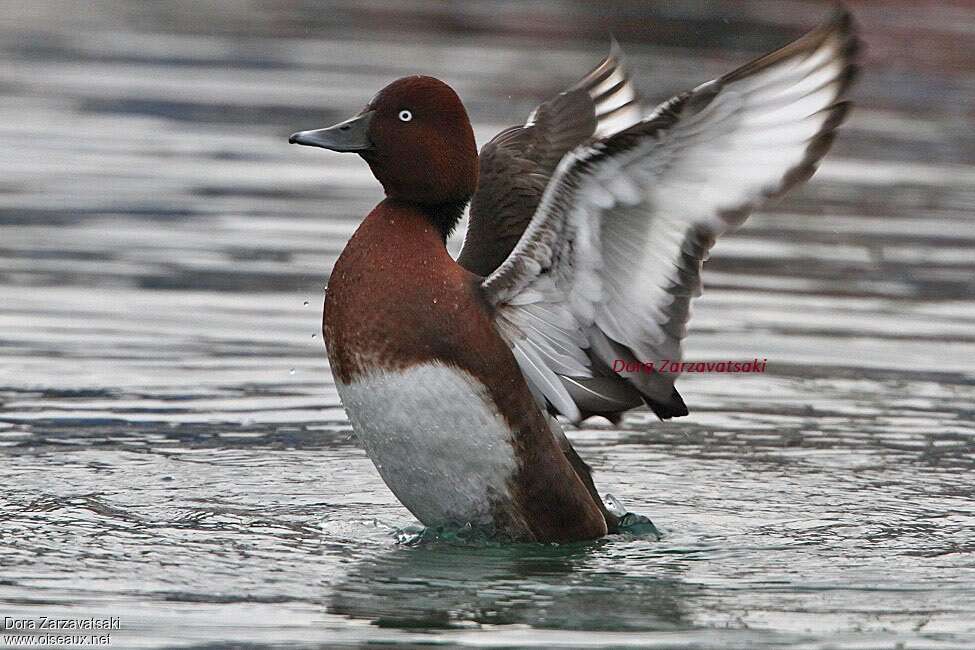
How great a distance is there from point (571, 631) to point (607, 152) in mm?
1378

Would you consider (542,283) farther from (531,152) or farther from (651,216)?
(531,152)

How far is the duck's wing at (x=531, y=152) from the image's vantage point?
7008 millimetres

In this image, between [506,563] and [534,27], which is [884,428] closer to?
[506,563]

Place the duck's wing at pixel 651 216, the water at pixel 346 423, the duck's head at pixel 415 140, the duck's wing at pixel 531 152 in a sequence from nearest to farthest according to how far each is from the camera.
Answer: the water at pixel 346 423, the duck's wing at pixel 651 216, the duck's head at pixel 415 140, the duck's wing at pixel 531 152

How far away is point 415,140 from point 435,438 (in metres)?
0.99

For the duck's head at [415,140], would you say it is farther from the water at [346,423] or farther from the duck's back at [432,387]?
the water at [346,423]

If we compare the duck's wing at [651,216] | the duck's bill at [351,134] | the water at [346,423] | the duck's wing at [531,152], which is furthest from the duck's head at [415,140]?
the water at [346,423]

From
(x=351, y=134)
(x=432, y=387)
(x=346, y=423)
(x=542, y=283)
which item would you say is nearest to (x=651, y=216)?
(x=542, y=283)

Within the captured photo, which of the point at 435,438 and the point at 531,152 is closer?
the point at 435,438

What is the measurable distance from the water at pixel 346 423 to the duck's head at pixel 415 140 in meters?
1.14

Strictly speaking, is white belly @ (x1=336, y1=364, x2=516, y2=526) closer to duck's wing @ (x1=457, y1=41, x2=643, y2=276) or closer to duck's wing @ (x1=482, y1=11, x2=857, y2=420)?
duck's wing @ (x1=482, y1=11, x2=857, y2=420)

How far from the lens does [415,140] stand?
633 centimetres

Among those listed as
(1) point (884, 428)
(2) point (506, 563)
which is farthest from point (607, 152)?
(1) point (884, 428)

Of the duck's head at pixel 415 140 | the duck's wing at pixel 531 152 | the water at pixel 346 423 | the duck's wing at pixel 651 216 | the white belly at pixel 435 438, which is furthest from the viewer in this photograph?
the duck's wing at pixel 531 152
